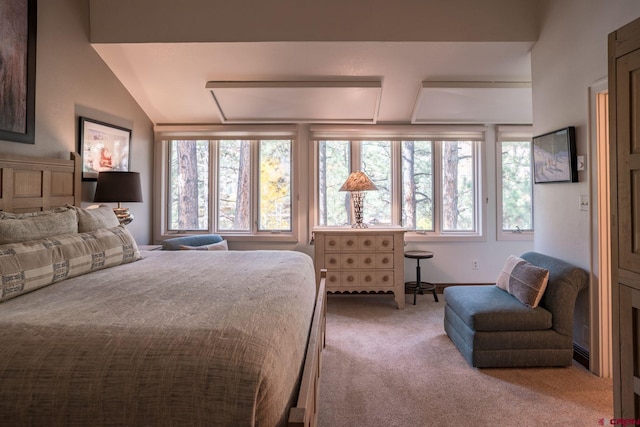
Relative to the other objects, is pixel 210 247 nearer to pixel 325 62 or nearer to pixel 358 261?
pixel 358 261

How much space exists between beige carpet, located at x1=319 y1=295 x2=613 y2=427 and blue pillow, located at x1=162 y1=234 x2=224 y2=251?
1813mm

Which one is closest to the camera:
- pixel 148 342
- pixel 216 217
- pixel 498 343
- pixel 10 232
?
pixel 148 342

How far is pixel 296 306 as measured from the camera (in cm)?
137

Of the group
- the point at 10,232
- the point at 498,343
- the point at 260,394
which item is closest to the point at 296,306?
the point at 260,394

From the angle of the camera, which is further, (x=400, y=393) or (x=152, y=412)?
(x=400, y=393)

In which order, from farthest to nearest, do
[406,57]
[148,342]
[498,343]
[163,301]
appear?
1. [406,57]
2. [498,343]
3. [163,301]
4. [148,342]

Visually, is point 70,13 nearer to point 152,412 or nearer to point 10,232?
point 10,232

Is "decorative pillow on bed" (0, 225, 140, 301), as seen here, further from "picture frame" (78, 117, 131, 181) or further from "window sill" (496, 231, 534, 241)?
"window sill" (496, 231, 534, 241)

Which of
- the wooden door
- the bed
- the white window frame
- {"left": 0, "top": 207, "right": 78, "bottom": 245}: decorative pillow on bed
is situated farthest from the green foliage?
{"left": 0, "top": 207, "right": 78, "bottom": 245}: decorative pillow on bed

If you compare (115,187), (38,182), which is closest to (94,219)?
(38,182)

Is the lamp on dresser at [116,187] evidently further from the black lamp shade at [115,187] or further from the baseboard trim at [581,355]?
the baseboard trim at [581,355]

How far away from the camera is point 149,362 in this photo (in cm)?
89

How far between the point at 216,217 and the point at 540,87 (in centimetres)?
368

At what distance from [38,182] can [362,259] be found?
2.86m
